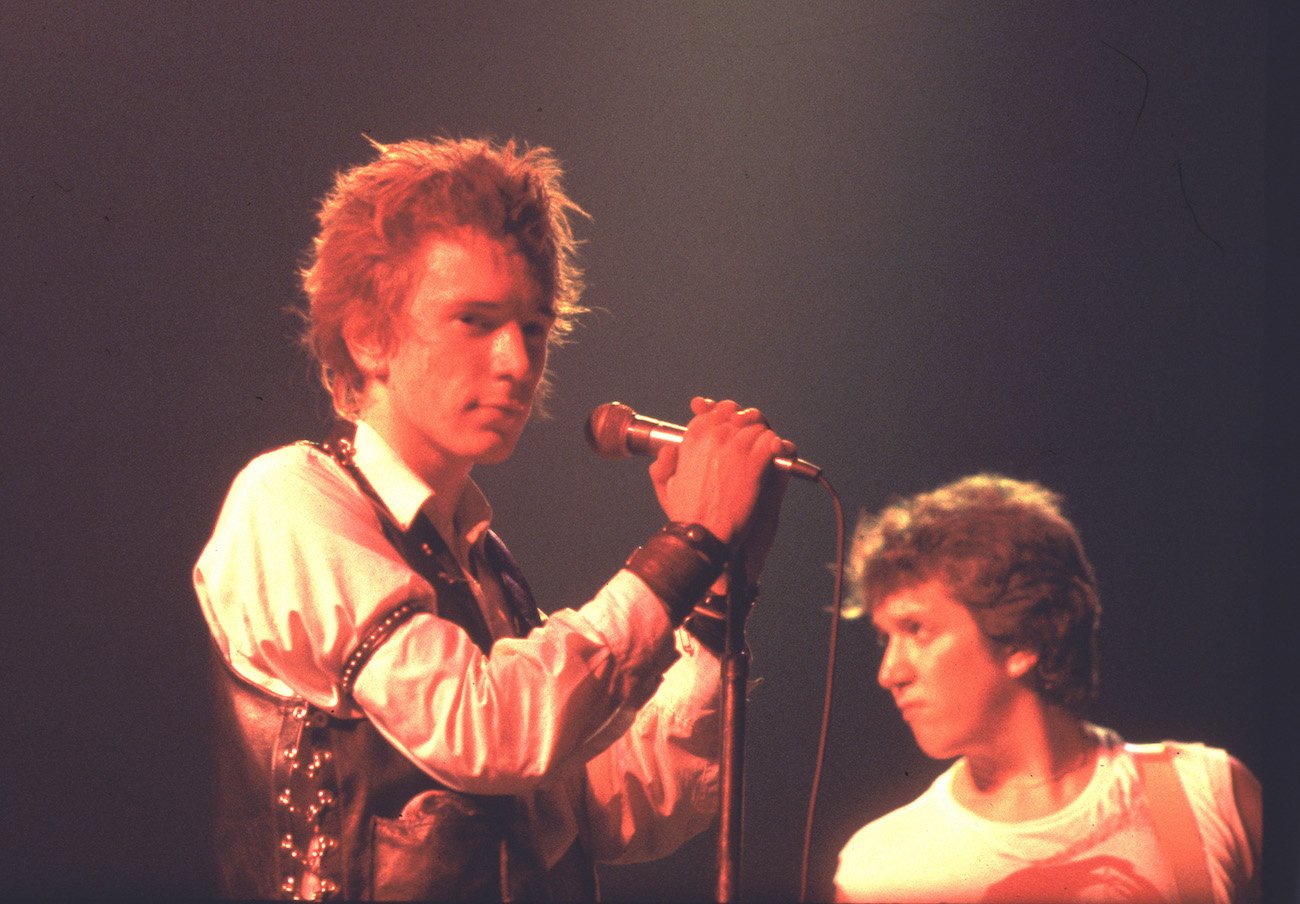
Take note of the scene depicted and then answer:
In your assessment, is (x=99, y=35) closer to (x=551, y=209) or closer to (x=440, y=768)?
(x=551, y=209)

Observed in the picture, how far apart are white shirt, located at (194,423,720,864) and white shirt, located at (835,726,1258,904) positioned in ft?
1.99

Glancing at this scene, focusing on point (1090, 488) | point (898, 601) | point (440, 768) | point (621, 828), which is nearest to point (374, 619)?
point (440, 768)

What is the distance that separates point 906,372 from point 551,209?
2.11ft

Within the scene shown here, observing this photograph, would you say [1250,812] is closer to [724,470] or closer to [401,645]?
[724,470]

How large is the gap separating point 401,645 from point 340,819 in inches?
9.6

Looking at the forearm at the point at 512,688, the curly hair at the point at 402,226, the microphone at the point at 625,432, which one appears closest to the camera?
the forearm at the point at 512,688

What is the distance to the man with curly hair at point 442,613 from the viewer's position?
128 cm

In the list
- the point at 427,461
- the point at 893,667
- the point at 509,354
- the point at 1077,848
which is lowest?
the point at 1077,848

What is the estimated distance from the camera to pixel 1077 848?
167 cm

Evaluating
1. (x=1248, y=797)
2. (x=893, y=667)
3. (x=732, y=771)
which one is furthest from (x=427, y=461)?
(x=1248, y=797)

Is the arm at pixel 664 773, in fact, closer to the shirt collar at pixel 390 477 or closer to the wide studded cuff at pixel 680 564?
the wide studded cuff at pixel 680 564

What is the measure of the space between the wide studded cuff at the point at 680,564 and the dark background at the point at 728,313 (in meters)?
0.63

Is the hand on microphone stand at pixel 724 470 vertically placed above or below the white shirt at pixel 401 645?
above

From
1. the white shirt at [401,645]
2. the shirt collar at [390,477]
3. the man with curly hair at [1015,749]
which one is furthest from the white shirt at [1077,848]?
the shirt collar at [390,477]
